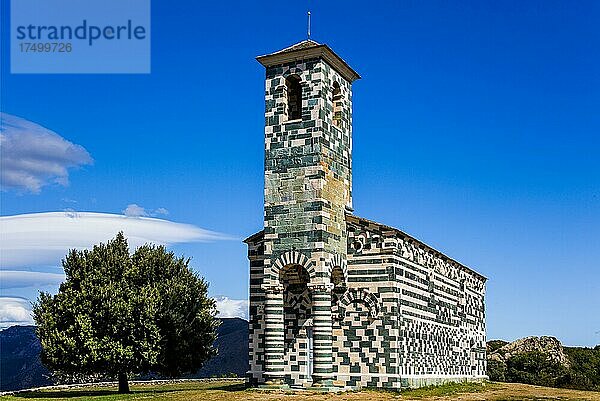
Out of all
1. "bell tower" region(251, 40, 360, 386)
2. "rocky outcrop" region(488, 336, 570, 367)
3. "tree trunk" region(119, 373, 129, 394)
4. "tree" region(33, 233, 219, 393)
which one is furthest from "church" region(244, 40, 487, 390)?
"rocky outcrop" region(488, 336, 570, 367)

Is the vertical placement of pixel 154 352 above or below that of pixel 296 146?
below

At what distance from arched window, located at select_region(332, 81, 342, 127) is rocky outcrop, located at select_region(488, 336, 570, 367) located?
36.4m

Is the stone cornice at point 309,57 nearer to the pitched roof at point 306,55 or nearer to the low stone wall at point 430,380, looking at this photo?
the pitched roof at point 306,55

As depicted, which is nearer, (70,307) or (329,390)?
(329,390)

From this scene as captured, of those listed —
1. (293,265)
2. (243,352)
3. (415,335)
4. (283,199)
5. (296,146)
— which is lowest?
(243,352)

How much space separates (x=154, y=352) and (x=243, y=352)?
201ft

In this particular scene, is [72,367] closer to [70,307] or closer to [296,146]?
[70,307]

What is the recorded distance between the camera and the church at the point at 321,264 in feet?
102

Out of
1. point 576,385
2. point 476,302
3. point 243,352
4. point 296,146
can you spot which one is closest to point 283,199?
point 296,146

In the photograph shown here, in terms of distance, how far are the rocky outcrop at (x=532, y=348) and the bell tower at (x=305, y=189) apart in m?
35.7

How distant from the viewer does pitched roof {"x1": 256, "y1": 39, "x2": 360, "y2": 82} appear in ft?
106

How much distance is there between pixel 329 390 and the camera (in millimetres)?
29578

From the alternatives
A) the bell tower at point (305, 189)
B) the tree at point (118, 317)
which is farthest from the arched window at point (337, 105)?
Answer: the tree at point (118, 317)

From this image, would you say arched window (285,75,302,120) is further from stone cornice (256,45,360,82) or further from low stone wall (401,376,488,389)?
low stone wall (401,376,488,389)
